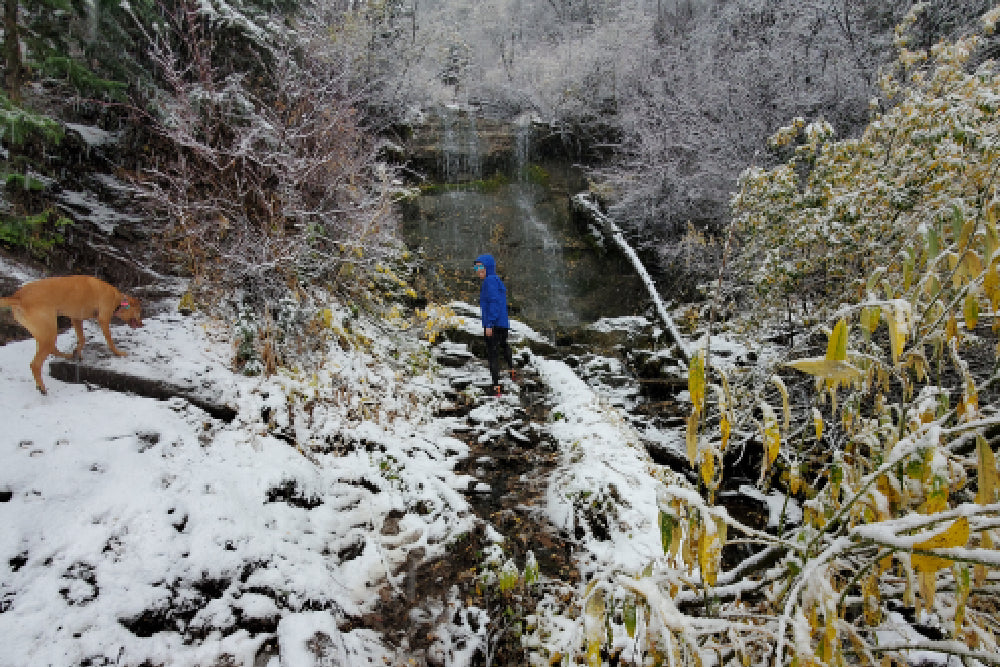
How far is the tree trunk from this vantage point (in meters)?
4.96

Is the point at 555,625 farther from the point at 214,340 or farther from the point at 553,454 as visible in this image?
the point at 214,340

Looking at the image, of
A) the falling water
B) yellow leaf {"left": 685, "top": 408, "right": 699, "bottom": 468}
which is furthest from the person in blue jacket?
yellow leaf {"left": 685, "top": 408, "right": 699, "bottom": 468}

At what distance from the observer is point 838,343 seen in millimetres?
1164

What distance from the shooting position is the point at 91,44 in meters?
5.94

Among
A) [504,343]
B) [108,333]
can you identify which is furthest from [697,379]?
[504,343]

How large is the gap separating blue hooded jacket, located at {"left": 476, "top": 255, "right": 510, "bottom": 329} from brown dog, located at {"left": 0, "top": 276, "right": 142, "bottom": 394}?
3.95 metres

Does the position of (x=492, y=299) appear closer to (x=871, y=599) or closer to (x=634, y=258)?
(x=871, y=599)

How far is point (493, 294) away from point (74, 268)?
5.02 m

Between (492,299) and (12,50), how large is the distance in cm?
601

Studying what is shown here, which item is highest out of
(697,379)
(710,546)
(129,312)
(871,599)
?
(129,312)

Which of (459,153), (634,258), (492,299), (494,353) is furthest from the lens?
(459,153)

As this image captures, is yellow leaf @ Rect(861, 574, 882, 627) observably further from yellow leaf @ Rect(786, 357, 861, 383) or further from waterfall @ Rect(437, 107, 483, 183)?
waterfall @ Rect(437, 107, 483, 183)

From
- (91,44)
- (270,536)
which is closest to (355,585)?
(270,536)

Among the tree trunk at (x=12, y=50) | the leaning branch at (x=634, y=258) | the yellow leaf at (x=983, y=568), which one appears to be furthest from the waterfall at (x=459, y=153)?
the yellow leaf at (x=983, y=568)
